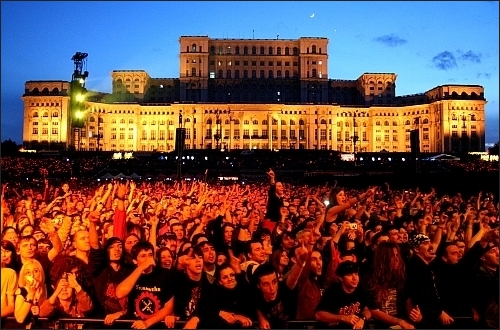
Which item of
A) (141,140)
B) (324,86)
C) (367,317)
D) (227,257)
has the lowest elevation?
(367,317)

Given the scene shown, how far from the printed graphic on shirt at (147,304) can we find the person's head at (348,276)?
2408mm

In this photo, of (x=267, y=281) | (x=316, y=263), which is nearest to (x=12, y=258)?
(x=267, y=281)

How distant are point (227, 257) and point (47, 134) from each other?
387ft

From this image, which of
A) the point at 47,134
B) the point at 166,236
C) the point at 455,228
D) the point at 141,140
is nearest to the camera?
the point at 166,236

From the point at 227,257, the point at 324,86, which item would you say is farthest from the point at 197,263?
the point at 324,86

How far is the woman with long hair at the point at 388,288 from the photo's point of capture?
732 cm

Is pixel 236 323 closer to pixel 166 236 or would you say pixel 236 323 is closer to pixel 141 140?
pixel 166 236

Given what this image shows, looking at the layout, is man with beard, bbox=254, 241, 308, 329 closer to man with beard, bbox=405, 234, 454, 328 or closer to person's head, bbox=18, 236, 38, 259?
man with beard, bbox=405, 234, 454, 328

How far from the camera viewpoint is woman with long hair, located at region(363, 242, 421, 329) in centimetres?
732

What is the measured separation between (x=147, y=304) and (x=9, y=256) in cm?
207

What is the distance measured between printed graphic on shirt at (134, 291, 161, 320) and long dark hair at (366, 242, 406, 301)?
2.82 meters

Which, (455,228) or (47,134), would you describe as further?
(47,134)

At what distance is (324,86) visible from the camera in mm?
131750

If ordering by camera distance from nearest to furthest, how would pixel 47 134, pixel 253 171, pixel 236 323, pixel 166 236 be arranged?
pixel 236 323 < pixel 166 236 < pixel 253 171 < pixel 47 134
